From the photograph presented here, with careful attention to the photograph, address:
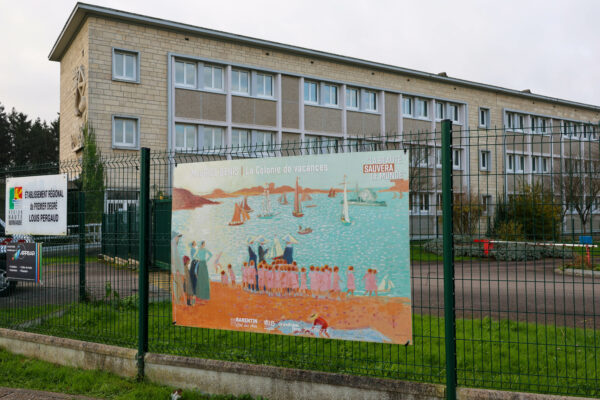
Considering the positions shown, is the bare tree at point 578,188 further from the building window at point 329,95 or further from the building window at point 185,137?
the building window at point 329,95

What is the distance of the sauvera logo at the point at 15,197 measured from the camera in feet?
25.5

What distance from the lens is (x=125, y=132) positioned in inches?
1054

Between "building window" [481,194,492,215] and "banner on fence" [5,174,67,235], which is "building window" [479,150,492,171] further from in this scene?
"banner on fence" [5,174,67,235]

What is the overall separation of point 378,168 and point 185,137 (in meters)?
25.1

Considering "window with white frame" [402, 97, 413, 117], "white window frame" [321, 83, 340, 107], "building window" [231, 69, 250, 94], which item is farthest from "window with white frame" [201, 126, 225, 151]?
"window with white frame" [402, 97, 413, 117]

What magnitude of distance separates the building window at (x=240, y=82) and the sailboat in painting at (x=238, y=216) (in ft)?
84.8

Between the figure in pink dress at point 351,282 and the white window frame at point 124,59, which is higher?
the white window frame at point 124,59

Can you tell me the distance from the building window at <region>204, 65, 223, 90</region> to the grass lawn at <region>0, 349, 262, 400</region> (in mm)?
24635

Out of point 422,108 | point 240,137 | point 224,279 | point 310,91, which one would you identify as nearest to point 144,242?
point 224,279

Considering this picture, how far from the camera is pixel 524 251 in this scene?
14.7 feet

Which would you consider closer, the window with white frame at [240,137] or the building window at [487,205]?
the building window at [487,205]

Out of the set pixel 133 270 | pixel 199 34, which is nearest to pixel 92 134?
pixel 199 34

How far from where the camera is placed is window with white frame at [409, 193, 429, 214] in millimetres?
4832

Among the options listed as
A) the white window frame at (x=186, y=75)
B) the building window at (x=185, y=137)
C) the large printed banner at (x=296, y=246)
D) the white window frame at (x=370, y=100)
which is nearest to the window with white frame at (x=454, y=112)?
the white window frame at (x=370, y=100)
